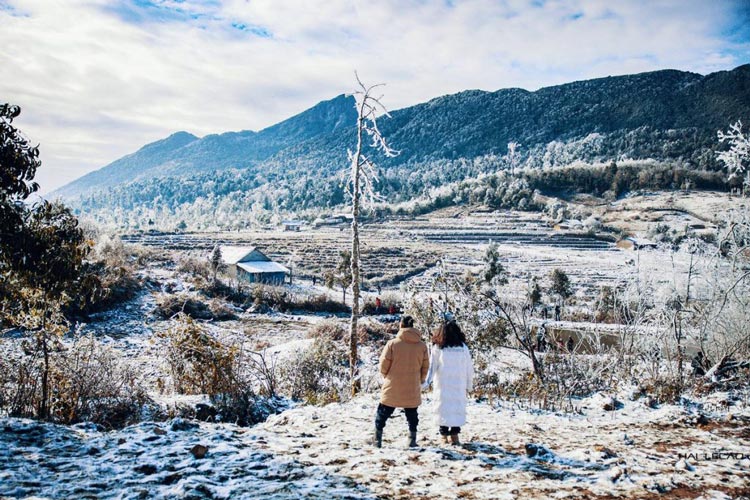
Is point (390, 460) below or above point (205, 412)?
above

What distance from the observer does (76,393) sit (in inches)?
→ 258

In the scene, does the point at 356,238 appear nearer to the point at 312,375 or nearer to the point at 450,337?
the point at 312,375

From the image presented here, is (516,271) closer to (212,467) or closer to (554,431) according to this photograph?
(554,431)

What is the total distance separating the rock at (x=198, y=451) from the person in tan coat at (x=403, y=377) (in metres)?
1.83

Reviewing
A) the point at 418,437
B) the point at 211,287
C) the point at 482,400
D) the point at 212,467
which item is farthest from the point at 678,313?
the point at 211,287

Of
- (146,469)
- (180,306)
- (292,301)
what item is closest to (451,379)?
(146,469)

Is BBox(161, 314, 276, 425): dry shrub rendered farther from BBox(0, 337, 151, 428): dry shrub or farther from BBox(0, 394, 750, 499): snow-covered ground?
BBox(0, 394, 750, 499): snow-covered ground

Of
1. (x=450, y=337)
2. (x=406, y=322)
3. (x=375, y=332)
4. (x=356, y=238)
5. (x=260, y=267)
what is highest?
(x=356, y=238)

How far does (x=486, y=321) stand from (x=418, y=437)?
6.81 metres

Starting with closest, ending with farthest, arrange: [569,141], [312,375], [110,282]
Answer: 1. [312,375]
2. [110,282]
3. [569,141]

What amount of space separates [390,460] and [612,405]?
397cm

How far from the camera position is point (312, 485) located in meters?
3.83

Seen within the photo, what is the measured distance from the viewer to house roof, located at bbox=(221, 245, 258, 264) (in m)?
42.0

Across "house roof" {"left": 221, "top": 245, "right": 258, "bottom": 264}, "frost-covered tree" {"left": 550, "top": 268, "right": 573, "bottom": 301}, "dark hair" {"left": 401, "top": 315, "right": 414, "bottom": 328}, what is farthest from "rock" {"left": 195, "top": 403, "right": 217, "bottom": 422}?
"house roof" {"left": 221, "top": 245, "right": 258, "bottom": 264}
